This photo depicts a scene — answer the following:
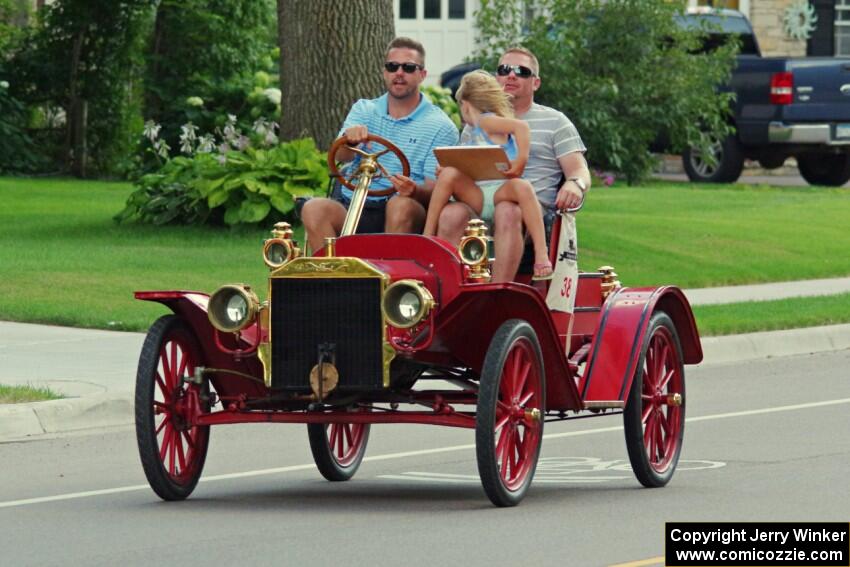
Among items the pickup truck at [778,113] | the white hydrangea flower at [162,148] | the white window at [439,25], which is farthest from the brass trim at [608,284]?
the white window at [439,25]

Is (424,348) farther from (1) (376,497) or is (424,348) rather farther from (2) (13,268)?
(2) (13,268)

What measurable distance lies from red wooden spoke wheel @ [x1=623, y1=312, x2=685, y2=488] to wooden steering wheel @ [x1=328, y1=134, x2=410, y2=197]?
4.42 feet

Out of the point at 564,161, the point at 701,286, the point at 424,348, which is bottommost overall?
the point at 701,286

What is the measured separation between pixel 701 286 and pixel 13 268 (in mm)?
6301

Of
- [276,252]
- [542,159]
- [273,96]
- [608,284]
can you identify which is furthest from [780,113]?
[276,252]

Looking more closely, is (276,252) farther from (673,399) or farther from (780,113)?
(780,113)

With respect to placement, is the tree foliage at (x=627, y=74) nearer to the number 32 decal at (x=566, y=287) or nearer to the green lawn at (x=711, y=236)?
the green lawn at (x=711, y=236)

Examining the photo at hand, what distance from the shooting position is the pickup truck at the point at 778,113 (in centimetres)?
2794

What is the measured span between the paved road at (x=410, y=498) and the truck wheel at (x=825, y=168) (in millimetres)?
18469

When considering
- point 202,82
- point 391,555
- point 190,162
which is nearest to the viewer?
point 391,555

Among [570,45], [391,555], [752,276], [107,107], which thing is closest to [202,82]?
[107,107]

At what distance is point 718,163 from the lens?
2925cm

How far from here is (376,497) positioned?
892 cm

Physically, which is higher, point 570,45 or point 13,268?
point 570,45
